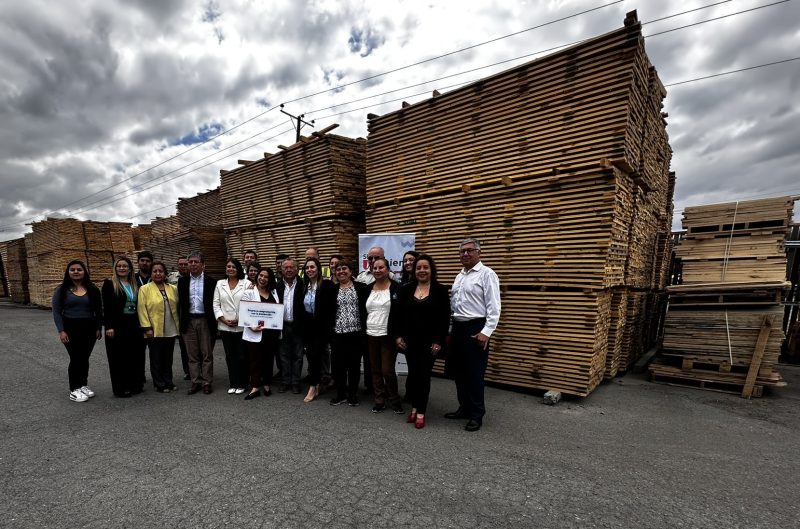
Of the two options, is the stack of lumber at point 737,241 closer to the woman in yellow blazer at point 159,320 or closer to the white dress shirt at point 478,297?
the white dress shirt at point 478,297

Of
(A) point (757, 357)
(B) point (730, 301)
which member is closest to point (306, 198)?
(B) point (730, 301)

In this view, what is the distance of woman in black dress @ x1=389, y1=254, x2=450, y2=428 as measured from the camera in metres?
3.70

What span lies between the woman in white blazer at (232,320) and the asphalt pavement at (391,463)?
0.29 m

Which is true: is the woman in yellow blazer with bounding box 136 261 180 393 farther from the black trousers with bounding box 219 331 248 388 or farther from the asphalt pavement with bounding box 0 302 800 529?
the black trousers with bounding box 219 331 248 388

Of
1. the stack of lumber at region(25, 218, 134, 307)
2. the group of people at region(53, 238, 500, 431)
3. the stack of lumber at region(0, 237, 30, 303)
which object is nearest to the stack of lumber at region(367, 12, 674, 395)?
the group of people at region(53, 238, 500, 431)

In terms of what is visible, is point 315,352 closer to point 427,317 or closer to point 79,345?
point 427,317

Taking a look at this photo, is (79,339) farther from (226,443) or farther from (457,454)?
(457,454)

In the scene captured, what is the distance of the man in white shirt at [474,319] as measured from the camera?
11.7ft

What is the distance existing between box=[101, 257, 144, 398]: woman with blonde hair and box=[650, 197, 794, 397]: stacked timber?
7415mm

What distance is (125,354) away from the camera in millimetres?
4664

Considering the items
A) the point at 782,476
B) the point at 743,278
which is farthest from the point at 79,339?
the point at 743,278

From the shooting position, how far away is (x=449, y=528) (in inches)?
89.4

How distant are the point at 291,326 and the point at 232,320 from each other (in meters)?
0.74

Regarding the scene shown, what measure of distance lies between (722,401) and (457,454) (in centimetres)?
399
